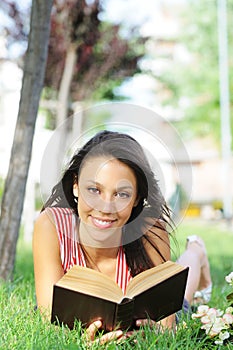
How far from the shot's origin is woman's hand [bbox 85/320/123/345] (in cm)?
217

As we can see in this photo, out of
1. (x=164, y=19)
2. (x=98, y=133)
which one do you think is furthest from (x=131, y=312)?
(x=164, y=19)

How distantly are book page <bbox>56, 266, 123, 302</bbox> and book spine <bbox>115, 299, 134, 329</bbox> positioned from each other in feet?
0.09

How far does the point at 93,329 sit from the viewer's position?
2.21 meters

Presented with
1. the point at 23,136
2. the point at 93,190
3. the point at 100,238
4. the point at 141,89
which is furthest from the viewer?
the point at 141,89

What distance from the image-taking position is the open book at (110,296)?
6.95 ft

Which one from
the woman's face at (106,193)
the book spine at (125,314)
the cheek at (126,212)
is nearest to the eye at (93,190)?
the woman's face at (106,193)

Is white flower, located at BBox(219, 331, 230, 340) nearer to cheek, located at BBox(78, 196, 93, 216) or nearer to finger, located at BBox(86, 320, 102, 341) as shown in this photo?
finger, located at BBox(86, 320, 102, 341)

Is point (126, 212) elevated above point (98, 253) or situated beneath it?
elevated above

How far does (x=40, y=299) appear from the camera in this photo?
97.6 inches

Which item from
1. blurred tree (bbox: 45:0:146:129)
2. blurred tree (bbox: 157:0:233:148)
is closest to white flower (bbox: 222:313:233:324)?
blurred tree (bbox: 45:0:146:129)

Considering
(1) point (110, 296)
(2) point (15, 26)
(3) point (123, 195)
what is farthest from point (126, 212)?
(2) point (15, 26)

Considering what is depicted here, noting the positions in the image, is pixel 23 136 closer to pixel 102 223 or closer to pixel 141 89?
pixel 102 223

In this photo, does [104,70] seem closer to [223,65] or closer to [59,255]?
[223,65]

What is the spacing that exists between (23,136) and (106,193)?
1.73m
